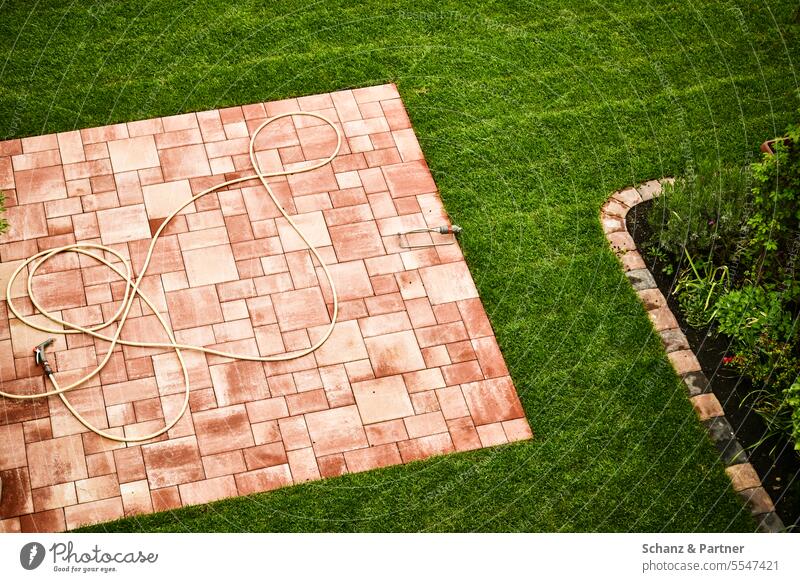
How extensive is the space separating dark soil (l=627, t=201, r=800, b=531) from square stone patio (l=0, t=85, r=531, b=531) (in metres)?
1.24

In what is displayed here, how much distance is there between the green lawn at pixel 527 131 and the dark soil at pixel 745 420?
0.24 metres

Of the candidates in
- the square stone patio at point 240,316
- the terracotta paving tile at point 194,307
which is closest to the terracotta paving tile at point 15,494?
the square stone patio at point 240,316

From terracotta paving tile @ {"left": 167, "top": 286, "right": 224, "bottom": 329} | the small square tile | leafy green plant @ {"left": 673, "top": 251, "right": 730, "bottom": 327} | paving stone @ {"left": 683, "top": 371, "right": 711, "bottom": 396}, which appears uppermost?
leafy green plant @ {"left": 673, "top": 251, "right": 730, "bottom": 327}

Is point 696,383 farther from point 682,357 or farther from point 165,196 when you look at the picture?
point 165,196

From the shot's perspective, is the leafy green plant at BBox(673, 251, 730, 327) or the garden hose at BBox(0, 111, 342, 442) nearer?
the garden hose at BBox(0, 111, 342, 442)

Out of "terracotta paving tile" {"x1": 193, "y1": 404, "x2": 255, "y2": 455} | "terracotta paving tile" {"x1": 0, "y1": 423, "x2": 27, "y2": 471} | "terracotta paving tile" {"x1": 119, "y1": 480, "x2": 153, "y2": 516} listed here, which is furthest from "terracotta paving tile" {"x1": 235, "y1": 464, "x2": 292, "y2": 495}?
"terracotta paving tile" {"x1": 0, "y1": 423, "x2": 27, "y2": 471}

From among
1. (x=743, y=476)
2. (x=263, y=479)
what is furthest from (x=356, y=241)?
(x=743, y=476)

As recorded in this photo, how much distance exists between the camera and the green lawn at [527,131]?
5.68 metres

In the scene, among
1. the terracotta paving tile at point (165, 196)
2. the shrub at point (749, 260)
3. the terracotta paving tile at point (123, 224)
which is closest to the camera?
the shrub at point (749, 260)

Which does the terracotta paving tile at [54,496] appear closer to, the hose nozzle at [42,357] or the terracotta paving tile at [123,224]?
the hose nozzle at [42,357]

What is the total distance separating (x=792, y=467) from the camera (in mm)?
5906

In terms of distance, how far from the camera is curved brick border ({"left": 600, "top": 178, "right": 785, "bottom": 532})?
5.78m

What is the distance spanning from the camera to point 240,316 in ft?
20.8

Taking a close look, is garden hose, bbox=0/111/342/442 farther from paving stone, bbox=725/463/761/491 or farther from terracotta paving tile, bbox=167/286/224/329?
paving stone, bbox=725/463/761/491
